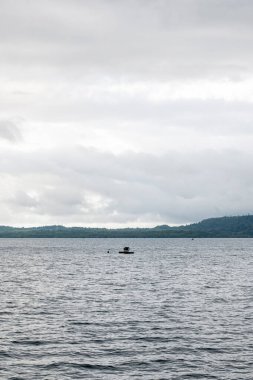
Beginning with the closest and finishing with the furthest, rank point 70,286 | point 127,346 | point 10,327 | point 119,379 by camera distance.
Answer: point 119,379
point 127,346
point 10,327
point 70,286

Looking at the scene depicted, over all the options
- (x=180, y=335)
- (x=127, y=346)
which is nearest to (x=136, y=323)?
(x=180, y=335)

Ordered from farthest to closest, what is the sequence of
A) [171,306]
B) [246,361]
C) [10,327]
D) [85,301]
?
[85,301], [171,306], [10,327], [246,361]

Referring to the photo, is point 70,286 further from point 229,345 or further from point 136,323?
point 229,345

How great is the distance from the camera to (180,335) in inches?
2330

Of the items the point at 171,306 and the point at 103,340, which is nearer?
the point at 103,340

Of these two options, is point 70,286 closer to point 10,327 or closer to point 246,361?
point 10,327

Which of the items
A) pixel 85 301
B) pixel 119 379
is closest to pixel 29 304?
pixel 85 301

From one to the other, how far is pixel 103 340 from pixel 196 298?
37036 millimetres

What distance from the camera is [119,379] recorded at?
140 ft

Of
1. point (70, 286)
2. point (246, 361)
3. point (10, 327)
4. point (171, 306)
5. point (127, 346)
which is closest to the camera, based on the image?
point (246, 361)

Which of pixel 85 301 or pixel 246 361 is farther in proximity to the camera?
pixel 85 301

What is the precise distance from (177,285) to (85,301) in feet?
105

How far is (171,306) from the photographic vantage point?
8050cm

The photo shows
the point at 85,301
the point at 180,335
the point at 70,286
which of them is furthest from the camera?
the point at 70,286
